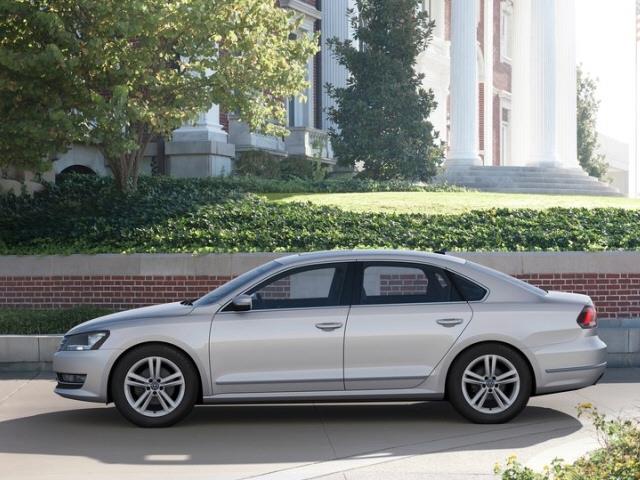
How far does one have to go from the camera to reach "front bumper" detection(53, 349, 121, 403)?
9.95 m

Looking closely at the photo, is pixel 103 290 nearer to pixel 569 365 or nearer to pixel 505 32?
pixel 569 365

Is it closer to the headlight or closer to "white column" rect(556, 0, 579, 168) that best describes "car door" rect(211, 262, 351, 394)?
the headlight

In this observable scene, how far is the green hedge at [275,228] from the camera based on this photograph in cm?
1755

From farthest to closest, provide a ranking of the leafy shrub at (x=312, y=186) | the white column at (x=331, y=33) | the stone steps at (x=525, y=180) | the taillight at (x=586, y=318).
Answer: the white column at (x=331, y=33), the stone steps at (x=525, y=180), the leafy shrub at (x=312, y=186), the taillight at (x=586, y=318)

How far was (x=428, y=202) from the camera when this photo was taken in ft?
71.5

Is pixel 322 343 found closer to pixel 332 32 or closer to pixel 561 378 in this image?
pixel 561 378

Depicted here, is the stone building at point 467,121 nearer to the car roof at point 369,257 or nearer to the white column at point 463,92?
the white column at point 463,92

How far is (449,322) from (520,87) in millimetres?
34345

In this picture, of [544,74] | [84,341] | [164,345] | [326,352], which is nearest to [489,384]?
[326,352]

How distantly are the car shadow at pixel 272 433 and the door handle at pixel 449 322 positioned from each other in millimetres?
848

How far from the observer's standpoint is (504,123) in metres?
55.2

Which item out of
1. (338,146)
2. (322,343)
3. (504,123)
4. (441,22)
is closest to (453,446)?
(322,343)

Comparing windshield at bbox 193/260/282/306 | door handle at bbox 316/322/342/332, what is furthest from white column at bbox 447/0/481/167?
door handle at bbox 316/322/342/332

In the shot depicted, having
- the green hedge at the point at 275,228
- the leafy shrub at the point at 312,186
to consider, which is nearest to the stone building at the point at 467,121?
the leafy shrub at the point at 312,186
